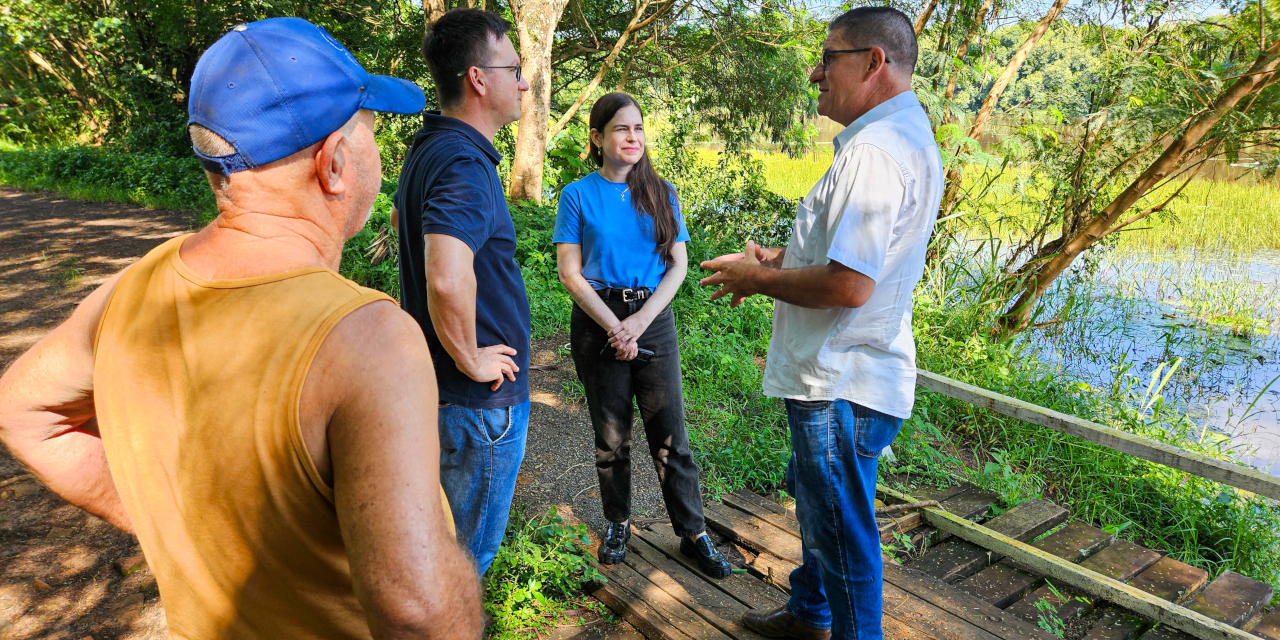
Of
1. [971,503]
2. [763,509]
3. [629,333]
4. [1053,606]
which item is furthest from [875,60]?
[971,503]

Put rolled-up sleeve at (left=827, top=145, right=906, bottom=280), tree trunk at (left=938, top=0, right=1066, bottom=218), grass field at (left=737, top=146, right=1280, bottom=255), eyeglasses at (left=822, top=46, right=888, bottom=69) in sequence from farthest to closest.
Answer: grass field at (left=737, top=146, right=1280, bottom=255), tree trunk at (left=938, top=0, right=1066, bottom=218), eyeglasses at (left=822, top=46, right=888, bottom=69), rolled-up sleeve at (left=827, top=145, right=906, bottom=280)

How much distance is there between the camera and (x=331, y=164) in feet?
3.69

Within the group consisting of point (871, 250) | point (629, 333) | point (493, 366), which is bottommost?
point (629, 333)

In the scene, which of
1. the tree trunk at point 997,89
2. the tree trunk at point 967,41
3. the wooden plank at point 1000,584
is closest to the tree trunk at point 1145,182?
the tree trunk at point 997,89

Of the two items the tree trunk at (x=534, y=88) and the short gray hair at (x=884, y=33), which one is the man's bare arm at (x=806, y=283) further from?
the tree trunk at (x=534, y=88)

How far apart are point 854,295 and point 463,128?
127 centimetres

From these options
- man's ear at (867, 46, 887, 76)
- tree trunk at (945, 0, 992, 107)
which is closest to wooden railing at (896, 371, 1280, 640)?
man's ear at (867, 46, 887, 76)

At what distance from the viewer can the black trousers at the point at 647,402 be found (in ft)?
10.6

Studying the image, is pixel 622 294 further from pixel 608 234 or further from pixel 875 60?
pixel 875 60

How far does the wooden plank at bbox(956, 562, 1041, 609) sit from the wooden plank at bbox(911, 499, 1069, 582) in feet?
0.17

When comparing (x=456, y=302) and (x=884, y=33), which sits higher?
(x=884, y=33)

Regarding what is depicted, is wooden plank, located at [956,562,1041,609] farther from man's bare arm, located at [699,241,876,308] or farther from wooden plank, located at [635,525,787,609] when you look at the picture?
man's bare arm, located at [699,241,876,308]

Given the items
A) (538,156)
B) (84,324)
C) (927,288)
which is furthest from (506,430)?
(538,156)

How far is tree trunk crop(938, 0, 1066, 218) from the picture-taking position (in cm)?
693
